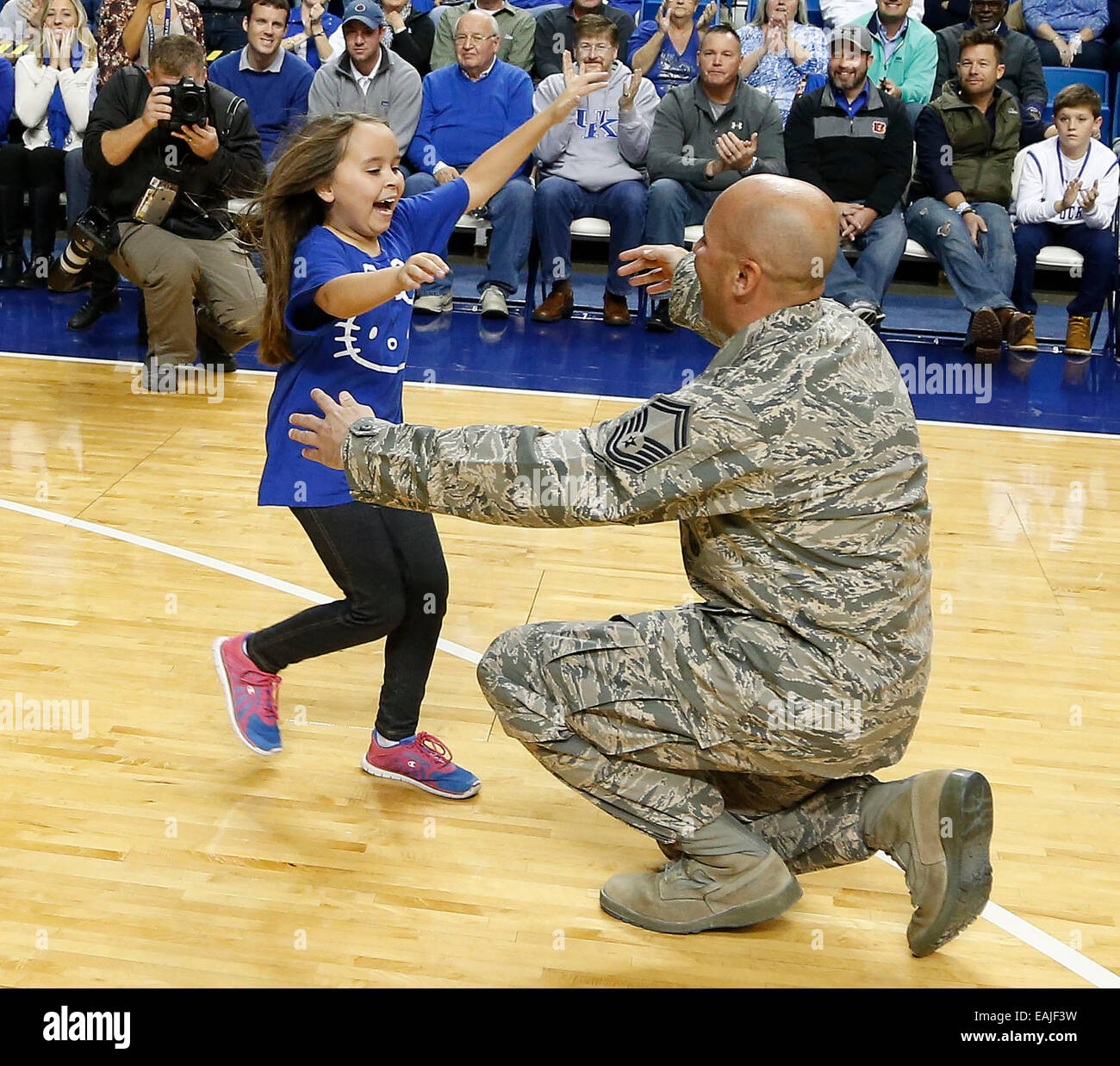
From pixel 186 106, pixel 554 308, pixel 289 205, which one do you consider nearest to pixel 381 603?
pixel 289 205

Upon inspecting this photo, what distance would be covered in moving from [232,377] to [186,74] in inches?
59.3

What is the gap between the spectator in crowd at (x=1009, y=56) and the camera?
9125mm

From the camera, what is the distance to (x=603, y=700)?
2.95 metres

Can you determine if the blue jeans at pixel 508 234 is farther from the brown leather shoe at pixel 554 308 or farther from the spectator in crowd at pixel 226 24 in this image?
the spectator in crowd at pixel 226 24

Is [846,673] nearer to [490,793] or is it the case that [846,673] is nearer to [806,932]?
[806,932]

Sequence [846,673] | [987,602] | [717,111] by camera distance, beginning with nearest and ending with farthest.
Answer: [846,673] < [987,602] < [717,111]

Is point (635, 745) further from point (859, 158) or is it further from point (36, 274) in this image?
point (36, 274)

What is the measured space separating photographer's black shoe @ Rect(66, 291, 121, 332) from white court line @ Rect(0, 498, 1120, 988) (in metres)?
2.84

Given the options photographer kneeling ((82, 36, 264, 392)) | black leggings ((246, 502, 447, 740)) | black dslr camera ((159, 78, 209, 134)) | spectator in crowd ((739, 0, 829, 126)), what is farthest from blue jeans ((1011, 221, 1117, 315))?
black leggings ((246, 502, 447, 740))

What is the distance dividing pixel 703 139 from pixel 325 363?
5654 millimetres

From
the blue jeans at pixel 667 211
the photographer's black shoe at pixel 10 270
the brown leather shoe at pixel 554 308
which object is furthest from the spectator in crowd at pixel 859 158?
the photographer's black shoe at pixel 10 270

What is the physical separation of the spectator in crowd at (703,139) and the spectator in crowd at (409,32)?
2.02 m

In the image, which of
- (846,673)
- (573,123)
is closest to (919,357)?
(573,123)

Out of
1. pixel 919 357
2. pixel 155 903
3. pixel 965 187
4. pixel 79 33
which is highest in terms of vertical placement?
pixel 79 33
